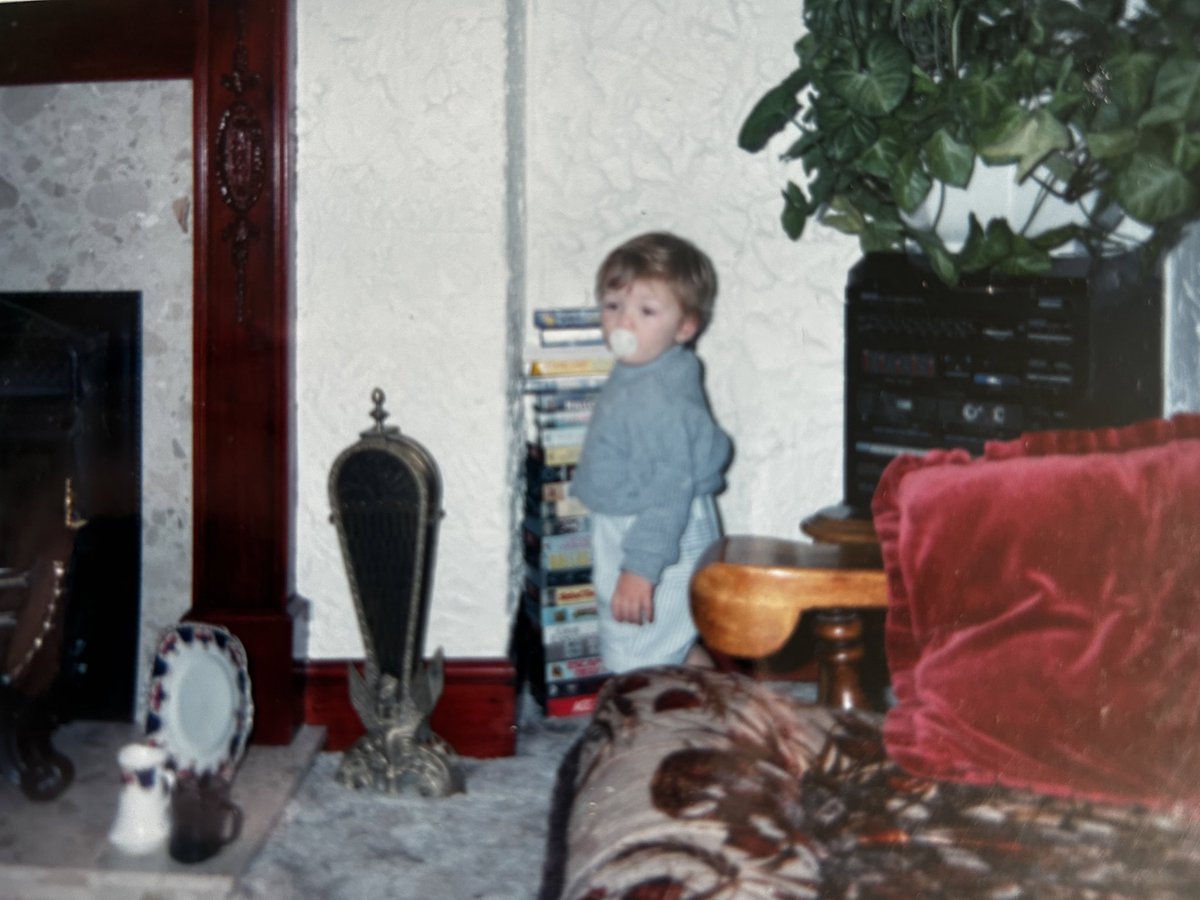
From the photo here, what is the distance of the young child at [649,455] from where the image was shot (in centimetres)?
163

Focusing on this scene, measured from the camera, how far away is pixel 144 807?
1.36 metres

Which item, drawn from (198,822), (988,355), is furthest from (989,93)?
(198,822)

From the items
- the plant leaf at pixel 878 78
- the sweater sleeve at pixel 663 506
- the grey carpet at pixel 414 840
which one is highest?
the plant leaf at pixel 878 78

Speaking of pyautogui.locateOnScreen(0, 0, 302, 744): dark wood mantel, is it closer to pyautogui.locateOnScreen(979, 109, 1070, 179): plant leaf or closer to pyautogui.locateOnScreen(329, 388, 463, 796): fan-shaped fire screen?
pyautogui.locateOnScreen(329, 388, 463, 796): fan-shaped fire screen

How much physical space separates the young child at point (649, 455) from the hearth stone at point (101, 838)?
0.53 m

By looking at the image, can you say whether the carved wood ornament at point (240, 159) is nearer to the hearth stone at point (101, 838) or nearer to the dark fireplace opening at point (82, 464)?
the dark fireplace opening at point (82, 464)

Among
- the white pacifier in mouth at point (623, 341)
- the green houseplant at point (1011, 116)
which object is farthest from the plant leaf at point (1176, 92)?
the white pacifier in mouth at point (623, 341)

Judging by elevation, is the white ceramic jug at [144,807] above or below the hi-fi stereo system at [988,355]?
below

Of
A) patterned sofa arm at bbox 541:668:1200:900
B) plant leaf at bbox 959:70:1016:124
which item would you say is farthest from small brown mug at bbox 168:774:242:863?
plant leaf at bbox 959:70:1016:124

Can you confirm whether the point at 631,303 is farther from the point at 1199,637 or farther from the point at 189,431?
the point at 1199,637

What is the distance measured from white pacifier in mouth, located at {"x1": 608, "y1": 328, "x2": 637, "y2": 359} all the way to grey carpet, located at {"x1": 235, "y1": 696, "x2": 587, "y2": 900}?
62cm

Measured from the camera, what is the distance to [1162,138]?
112 cm

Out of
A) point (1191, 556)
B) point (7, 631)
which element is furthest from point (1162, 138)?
point (7, 631)

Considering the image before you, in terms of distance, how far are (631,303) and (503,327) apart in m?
0.20
